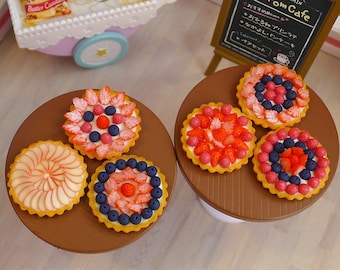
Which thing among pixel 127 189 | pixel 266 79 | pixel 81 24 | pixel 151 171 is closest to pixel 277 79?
pixel 266 79

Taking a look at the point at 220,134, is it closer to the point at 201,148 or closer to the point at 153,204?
the point at 201,148

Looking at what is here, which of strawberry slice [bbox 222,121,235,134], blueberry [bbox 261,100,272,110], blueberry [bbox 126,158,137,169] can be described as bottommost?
blueberry [bbox 126,158,137,169]

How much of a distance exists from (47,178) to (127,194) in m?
0.27

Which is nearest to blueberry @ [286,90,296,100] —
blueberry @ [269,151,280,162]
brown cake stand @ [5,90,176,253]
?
blueberry @ [269,151,280,162]

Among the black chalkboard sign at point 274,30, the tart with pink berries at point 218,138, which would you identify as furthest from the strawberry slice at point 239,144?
the black chalkboard sign at point 274,30

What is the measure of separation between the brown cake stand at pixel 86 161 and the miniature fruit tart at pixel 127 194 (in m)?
0.03

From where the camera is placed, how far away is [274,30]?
1939 mm

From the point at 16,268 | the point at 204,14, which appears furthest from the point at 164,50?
the point at 16,268

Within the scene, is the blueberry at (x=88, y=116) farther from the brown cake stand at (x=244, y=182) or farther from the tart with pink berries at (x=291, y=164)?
the tart with pink berries at (x=291, y=164)

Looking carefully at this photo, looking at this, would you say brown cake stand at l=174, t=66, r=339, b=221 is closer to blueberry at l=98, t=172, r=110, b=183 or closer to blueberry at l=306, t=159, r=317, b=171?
blueberry at l=306, t=159, r=317, b=171

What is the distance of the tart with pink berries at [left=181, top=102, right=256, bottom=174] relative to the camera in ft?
5.46

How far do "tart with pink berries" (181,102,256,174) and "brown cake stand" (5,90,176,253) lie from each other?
9 cm

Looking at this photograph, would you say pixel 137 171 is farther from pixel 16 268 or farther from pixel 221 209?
pixel 16 268

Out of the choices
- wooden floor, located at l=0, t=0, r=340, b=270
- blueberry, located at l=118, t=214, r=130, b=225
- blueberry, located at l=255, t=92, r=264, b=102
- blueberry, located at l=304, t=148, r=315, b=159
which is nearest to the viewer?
blueberry, located at l=118, t=214, r=130, b=225
